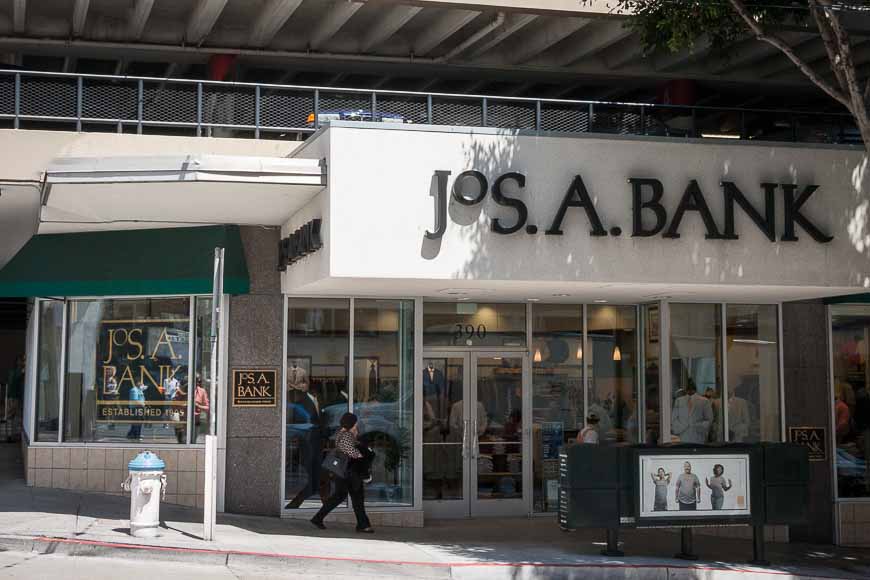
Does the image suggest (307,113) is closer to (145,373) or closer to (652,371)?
(145,373)

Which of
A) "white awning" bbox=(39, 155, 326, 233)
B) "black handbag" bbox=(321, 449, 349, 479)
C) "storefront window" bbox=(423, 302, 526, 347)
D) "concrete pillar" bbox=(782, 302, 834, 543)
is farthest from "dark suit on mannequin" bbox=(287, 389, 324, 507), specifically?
"concrete pillar" bbox=(782, 302, 834, 543)

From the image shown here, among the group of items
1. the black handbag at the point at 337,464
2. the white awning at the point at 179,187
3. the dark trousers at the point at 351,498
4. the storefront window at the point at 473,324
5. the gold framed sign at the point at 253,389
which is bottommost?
the dark trousers at the point at 351,498

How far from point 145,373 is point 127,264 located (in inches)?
67.8

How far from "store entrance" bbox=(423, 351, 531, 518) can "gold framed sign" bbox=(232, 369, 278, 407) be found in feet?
Answer: 8.55

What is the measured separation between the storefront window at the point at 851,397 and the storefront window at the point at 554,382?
425 centimetres

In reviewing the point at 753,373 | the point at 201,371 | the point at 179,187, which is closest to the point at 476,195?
the point at 179,187

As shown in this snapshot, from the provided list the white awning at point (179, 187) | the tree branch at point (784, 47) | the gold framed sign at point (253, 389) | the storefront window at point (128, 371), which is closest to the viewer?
the white awning at point (179, 187)

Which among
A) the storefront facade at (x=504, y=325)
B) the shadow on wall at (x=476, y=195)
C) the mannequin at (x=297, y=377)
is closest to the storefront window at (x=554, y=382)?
the storefront facade at (x=504, y=325)

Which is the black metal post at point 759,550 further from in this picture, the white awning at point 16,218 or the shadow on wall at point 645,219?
the white awning at point 16,218

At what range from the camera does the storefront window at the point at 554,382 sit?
17.9 meters

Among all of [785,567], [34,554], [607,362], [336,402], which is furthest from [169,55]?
[785,567]

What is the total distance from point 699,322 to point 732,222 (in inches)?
136

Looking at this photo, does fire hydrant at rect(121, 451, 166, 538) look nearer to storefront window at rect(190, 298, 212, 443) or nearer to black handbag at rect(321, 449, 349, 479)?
black handbag at rect(321, 449, 349, 479)

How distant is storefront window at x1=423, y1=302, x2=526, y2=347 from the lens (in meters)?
17.5
